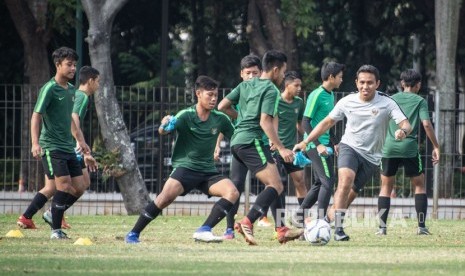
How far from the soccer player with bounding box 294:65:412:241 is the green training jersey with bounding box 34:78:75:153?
2.87 meters

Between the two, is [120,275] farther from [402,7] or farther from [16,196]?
[402,7]

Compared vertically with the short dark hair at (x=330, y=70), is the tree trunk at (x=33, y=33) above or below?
above

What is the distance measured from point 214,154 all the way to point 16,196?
8.24m

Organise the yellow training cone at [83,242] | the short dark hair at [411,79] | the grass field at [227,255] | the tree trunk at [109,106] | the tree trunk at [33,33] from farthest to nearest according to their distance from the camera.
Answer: the tree trunk at [33,33] → the tree trunk at [109,106] → the short dark hair at [411,79] → the yellow training cone at [83,242] → the grass field at [227,255]

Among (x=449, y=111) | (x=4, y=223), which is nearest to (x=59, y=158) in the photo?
(x=4, y=223)

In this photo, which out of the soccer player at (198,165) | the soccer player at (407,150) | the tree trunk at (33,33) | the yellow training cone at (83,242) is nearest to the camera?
the soccer player at (198,165)

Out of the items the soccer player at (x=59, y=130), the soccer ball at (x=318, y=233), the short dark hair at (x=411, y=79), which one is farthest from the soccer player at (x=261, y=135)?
the short dark hair at (x=411, y=79)

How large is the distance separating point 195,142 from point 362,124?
6.88ft

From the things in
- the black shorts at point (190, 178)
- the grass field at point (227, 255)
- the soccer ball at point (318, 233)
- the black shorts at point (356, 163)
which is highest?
the black shorts at point (356, 163)

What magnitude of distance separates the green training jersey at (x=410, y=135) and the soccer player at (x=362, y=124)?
6.09 feet

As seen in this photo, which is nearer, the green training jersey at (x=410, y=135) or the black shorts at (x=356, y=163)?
the black shorts at (x=356, y=163)

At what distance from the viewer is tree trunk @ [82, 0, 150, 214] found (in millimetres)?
22422

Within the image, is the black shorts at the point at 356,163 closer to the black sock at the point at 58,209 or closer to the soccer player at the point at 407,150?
the soccer player at the point at 407,150

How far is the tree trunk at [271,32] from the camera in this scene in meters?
29.0
